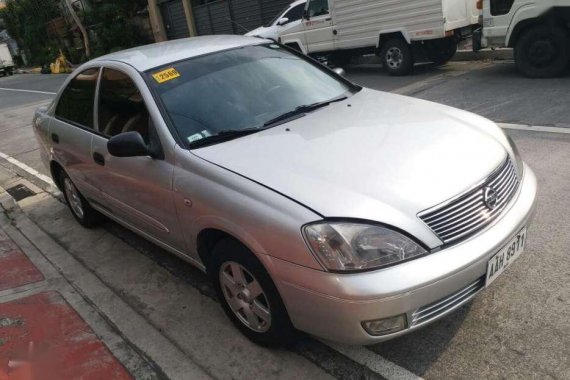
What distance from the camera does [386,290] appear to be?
224 centimetres

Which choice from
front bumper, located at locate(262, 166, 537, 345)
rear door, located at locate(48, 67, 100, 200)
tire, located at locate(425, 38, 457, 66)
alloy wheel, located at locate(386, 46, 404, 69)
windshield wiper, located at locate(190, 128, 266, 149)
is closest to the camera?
front bumper, located at locate(262, 166, 537, 345)

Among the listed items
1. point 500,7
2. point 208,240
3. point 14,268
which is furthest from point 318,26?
point 208,240

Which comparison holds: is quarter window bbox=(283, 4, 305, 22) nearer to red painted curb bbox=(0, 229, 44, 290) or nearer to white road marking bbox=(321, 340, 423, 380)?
red painted curb bbox=(0, 229, 44, 290)

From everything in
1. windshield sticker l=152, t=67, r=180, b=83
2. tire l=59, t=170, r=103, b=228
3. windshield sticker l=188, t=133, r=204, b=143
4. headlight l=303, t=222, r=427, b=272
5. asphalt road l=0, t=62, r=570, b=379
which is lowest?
asphalt road l=0, t=62, r=570, b=379

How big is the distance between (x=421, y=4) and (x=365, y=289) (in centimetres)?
878

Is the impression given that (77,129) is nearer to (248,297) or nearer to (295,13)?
(248,297)

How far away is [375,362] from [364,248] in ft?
2.54

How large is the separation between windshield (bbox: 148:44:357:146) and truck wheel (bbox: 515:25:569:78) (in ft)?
18.2

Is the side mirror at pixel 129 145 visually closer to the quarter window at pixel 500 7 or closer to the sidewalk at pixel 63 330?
the sidewalk at pixel 63 330

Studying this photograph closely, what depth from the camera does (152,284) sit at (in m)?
3.90

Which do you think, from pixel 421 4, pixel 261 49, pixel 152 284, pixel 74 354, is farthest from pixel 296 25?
pixel 74 354

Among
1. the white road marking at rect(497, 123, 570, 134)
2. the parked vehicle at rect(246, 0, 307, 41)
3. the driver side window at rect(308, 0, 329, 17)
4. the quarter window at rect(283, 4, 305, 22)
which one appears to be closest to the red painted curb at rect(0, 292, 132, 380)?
the white road marking at rect(497, 123, 570, 134)

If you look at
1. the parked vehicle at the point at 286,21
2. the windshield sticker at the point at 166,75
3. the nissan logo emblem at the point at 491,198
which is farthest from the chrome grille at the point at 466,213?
the parked vehicle at the point at 286,21

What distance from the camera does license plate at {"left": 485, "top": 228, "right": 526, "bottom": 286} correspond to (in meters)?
2.51
